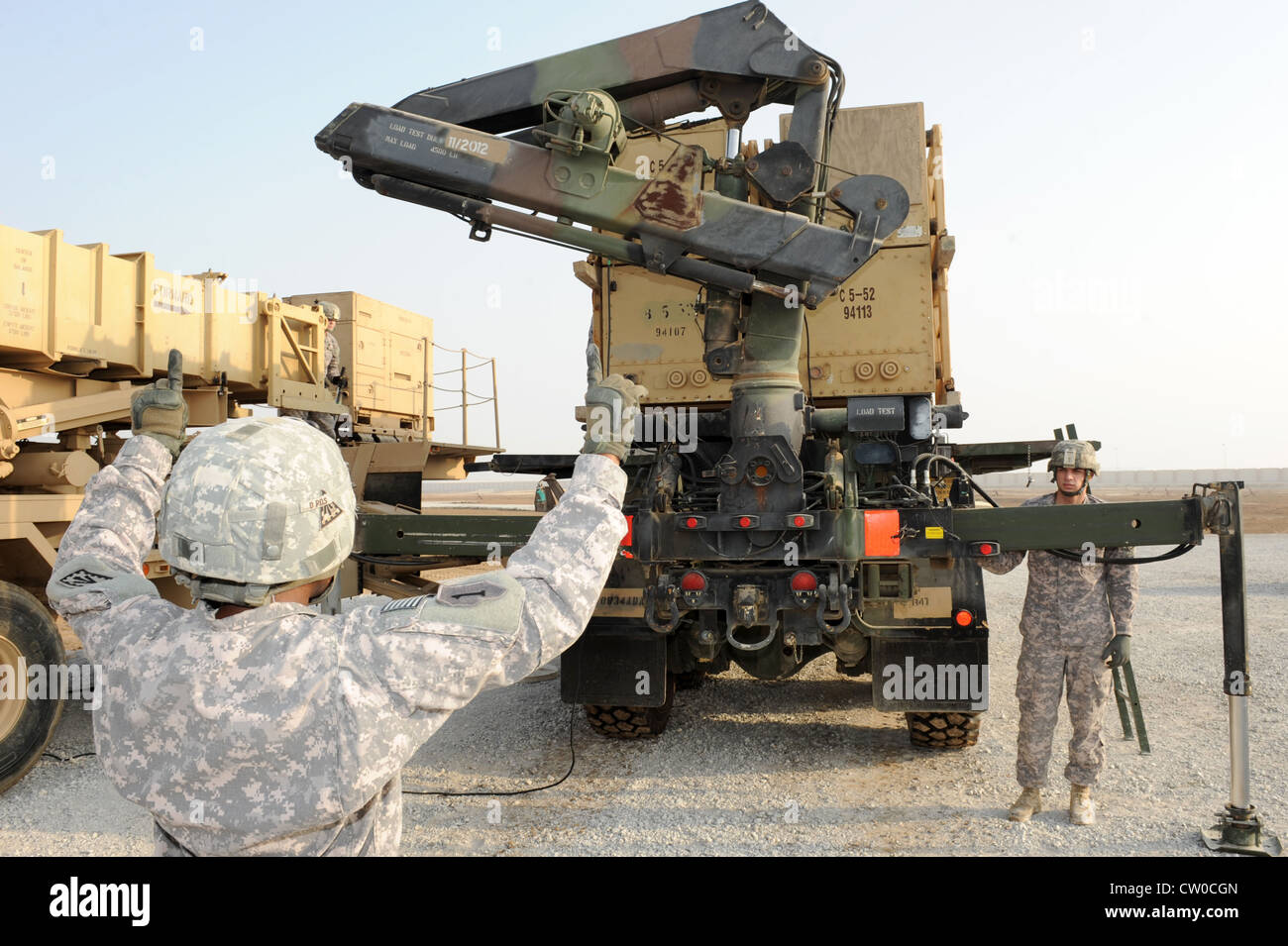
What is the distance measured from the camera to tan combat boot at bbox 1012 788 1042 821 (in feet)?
14.1

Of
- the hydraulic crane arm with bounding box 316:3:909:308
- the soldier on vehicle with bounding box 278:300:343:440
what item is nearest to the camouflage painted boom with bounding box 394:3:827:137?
the hydraulic crane arm with bounding box 316:3:909:308

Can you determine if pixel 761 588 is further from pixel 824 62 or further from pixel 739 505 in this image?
pixel 824 62

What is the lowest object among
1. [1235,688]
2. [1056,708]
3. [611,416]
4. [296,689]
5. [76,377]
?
[1056,708]

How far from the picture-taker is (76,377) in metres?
6.29

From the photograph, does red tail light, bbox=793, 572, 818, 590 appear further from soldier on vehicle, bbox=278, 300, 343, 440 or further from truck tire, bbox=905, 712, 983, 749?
soldier on vehicle, bbox=278, 300, 343, 440

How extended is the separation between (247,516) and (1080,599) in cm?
418

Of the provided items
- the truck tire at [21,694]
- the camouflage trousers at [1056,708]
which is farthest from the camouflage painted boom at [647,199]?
the truck tire at [21,694]

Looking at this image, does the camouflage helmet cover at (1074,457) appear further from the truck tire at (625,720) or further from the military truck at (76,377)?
the military truck at (76,377)

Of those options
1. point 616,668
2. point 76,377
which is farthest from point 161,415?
point 76,377

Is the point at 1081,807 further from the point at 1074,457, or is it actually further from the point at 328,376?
the point at 328,376

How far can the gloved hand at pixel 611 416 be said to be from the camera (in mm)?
1818

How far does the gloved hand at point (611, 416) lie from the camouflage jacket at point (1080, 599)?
302cm

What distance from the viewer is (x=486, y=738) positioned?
230 inches
